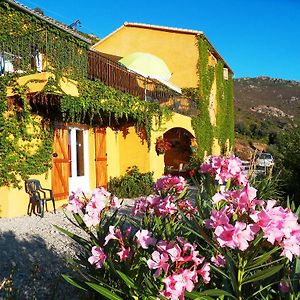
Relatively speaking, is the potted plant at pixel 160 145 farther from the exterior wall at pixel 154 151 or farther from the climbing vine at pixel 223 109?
the climbing vine at pixel 223 109

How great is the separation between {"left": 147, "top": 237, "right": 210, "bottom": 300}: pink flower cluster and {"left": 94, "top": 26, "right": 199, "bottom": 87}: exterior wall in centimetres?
1925

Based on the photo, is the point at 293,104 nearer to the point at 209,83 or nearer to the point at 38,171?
the point at 209,83

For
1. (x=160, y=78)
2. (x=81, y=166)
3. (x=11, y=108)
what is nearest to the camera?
(x=11, y=108)

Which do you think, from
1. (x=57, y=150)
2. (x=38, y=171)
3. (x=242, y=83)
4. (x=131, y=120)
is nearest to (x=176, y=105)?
(x=131, y=120)

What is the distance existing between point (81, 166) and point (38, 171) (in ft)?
8.10

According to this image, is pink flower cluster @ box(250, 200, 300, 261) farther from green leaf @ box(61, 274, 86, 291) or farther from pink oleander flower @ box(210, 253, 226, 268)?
green leaf @ box(61, 274, 86, 291)

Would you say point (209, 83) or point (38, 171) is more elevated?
point (209, 83)

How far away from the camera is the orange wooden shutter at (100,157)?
12.6m

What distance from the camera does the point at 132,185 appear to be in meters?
13.0

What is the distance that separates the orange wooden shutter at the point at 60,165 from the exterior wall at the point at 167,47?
11.2m

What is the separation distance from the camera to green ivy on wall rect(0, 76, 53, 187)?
8969 millimetres

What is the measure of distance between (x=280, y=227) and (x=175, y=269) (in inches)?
20.3

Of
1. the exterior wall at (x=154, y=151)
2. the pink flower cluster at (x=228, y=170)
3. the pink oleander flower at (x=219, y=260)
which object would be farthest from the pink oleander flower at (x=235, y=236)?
the exterior wall at (x=154, y=151)

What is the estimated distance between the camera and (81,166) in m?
12.2
